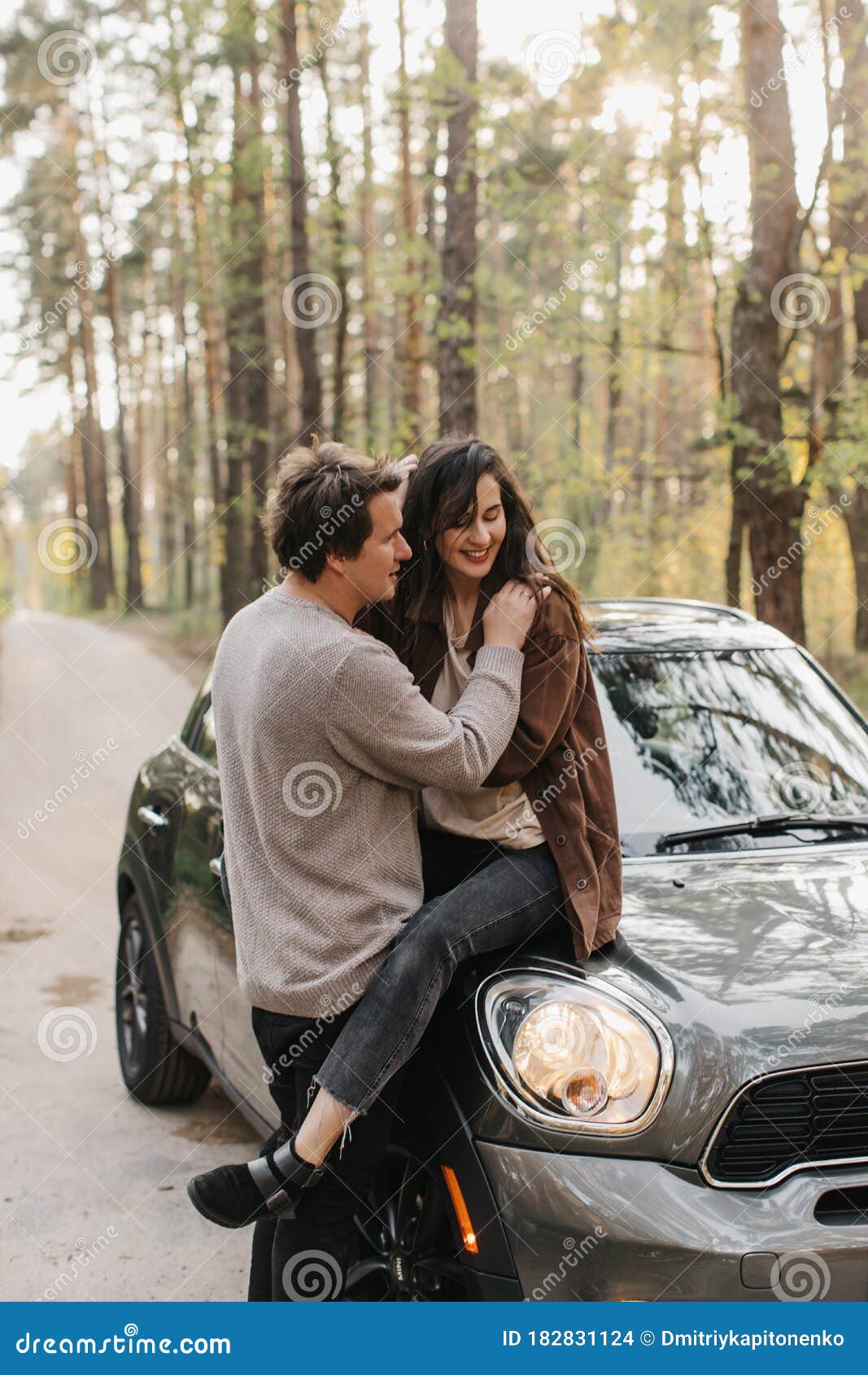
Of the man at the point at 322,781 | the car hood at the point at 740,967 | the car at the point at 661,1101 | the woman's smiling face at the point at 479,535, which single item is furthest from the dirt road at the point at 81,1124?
the woman's smiling face at the point at 479,535

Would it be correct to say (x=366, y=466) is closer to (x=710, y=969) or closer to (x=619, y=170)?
(x=710, y=969)

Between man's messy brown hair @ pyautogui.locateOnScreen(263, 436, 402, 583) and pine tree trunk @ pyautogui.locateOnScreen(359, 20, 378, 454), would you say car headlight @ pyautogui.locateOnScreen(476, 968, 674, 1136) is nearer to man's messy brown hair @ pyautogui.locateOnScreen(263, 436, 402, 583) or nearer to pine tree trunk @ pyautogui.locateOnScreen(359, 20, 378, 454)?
man's messy brown hair @ pyautogui.locateOnScreen(263, 436, 402, 583)

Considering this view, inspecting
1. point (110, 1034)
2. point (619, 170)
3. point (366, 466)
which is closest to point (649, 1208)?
point (366, 466)

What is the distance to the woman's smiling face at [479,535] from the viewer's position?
10.2 ft

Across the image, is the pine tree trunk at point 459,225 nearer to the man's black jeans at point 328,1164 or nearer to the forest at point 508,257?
the forest at point 508,257

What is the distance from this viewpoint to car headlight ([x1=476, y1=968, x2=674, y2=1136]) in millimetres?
2688

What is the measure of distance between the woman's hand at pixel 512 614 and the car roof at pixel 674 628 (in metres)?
1.14

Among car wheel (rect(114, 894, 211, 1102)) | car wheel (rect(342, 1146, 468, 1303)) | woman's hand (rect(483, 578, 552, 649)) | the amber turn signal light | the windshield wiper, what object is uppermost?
woman's hand (rect(483, 578, 552, 649))

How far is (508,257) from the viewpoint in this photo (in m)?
37.3

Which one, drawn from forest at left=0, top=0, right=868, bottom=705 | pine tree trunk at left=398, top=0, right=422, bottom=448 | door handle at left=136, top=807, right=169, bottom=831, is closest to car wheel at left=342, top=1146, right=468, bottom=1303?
door handle at left=136, top=807, right=169, bottom=831

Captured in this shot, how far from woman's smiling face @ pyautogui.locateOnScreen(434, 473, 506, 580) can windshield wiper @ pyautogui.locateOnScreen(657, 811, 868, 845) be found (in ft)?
3.46

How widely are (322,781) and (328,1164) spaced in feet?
2.70

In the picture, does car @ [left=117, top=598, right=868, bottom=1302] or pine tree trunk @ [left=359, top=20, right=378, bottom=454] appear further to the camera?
pine tree trunk @ [left=359, top=20, right=378, bottom=454]

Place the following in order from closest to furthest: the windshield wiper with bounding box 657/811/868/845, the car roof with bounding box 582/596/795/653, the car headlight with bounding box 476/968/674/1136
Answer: the car headlight with bounding box 476/968/674/1136 < the windshield wiper with bounding box 657/811/868/845 < the car roof with bounding box 582/596/795/653
